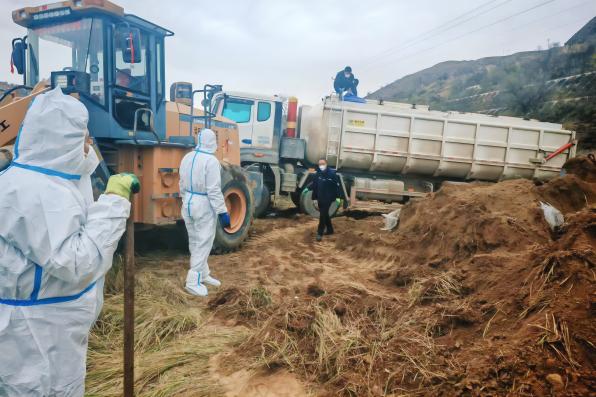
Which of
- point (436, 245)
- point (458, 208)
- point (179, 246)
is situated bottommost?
point (179, 246)

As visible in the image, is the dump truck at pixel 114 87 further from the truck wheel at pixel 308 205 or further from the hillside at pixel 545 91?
the hillside at pixel 545 91

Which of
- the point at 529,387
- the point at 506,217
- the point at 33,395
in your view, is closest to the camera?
the point at 33,395

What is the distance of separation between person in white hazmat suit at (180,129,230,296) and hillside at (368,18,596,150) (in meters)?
13.9

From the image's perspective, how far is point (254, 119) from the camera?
10.4 meters

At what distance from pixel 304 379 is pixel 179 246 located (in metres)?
4.61

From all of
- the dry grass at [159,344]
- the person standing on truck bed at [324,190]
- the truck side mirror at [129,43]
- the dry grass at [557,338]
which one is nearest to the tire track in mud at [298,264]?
the person standing on truck bed at [324,190]

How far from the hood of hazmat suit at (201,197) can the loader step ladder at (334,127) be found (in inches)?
239

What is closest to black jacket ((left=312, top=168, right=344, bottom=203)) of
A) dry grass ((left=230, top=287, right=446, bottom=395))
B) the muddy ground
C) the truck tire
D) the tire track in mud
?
the tire track in mud

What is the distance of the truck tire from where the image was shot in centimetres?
654

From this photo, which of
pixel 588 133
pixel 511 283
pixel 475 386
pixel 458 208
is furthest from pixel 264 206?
pixel 588 133

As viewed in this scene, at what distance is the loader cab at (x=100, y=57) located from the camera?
470 centimetres

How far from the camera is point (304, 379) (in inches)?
114

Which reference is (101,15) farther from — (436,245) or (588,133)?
(588,133)

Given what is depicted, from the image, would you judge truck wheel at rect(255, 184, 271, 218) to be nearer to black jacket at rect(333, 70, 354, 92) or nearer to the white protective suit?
black jacket at rect(333, 70, 354, 92)
